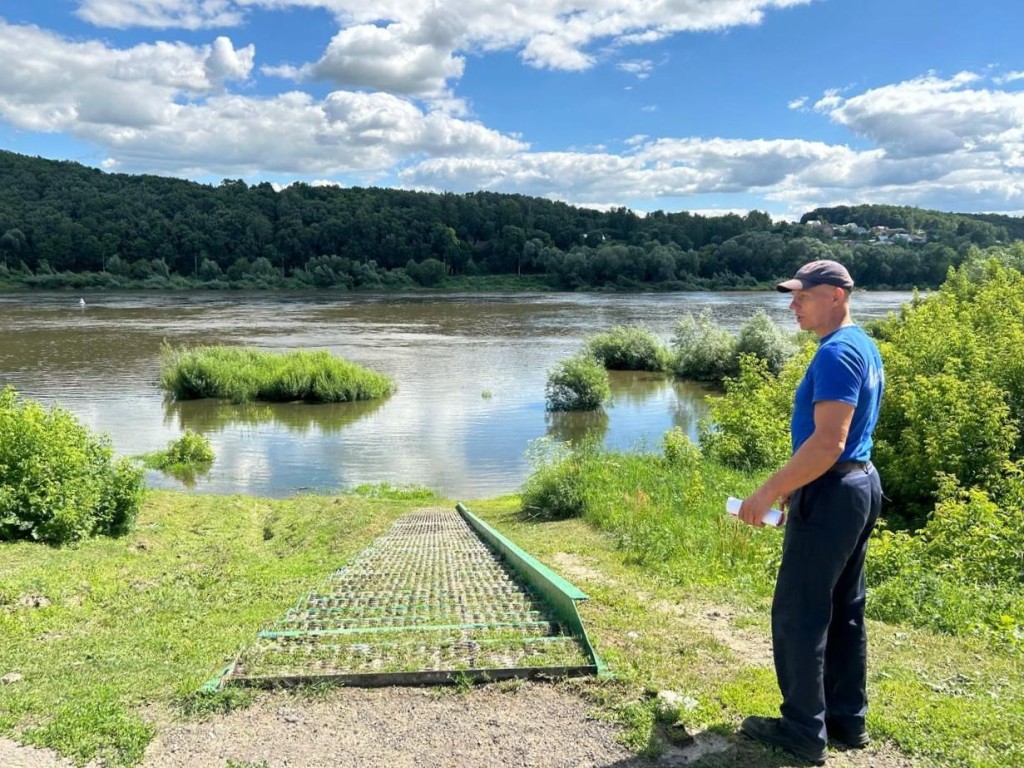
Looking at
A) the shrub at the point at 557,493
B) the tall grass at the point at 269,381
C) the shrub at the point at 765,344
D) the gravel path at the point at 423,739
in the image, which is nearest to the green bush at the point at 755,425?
the shrub at the point at 557,493

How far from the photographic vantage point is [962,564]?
749 cm

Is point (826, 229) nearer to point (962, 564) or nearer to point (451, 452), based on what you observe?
point (451, 452)

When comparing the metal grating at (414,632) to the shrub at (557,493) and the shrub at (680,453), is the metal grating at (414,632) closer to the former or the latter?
the shrub at (557,493)

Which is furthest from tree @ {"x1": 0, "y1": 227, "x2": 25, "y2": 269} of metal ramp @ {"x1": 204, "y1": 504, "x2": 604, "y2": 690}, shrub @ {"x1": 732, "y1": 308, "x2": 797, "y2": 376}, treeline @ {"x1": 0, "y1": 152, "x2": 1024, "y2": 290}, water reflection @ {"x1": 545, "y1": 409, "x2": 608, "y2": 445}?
metal ramp @ {"x1": 204, "y1": 504, "x2": 604, "y2": 690}

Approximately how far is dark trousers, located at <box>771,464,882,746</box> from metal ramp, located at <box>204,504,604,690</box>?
1331 millimetres

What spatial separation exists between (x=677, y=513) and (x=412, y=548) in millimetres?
4036

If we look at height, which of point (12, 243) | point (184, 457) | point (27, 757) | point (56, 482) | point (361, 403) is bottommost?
point (184, 457)

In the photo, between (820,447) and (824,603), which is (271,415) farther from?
(820,447)

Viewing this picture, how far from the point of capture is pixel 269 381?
118 feet

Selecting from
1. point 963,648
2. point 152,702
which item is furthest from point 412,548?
point 963,648

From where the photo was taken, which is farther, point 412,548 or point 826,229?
point 826,229

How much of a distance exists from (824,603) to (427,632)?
2.84 m

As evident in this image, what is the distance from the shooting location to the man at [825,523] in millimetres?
3715

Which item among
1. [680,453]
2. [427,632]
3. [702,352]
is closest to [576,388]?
[702,352]
